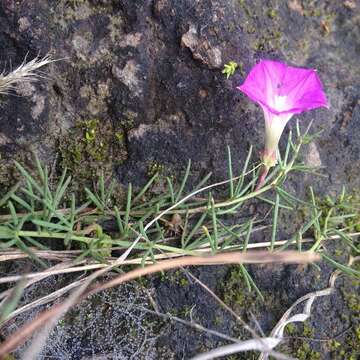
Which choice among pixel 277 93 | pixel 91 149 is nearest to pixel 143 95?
pixel 91 149

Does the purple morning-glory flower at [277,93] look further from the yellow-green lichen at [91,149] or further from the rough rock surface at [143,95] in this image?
the yellow-green lichen at [91,149]

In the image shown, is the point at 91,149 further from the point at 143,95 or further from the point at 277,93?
the point at 277,93

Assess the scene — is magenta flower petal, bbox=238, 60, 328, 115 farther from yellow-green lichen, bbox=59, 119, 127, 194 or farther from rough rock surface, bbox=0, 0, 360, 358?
yellow-green lichen, bbox=59, 119, 127, 194

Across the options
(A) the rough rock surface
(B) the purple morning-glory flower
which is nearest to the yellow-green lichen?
(A) the rough rock surface

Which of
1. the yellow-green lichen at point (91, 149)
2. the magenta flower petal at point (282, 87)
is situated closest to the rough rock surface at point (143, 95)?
the yellow-green lichen at point (91, 149)

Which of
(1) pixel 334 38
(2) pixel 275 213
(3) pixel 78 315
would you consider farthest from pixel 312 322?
(1) pixel 334 38
